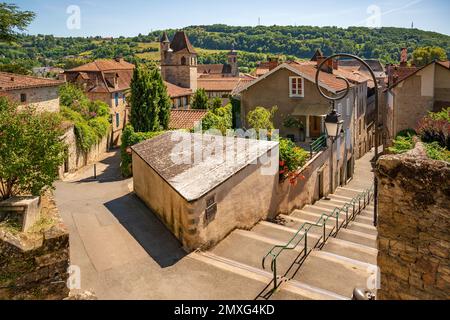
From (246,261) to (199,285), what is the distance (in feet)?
7.18

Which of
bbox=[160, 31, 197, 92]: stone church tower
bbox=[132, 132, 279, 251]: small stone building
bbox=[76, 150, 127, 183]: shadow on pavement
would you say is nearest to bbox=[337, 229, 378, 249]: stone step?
bbox=[132, 132, 279, 251]: small stone building

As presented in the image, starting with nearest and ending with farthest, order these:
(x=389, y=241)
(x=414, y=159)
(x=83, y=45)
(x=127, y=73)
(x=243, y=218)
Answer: (x=414, y=159) → (x=389, y=241) → (x=243, y=218) → (x=127, y=73) → (x=83, y=45)

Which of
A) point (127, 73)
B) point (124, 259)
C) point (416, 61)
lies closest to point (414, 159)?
point (124, 259)

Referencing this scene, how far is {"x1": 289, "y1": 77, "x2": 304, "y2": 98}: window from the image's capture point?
1056 inches

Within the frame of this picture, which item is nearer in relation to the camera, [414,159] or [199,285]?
[414,159]

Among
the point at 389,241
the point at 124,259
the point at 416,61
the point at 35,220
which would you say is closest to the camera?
the point at 389,241

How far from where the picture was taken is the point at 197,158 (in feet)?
47.1

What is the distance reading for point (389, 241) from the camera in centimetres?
684

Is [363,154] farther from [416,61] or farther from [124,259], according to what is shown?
[416,61]

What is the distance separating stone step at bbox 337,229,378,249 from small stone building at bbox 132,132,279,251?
3.05m

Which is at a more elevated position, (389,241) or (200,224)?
(389,241)

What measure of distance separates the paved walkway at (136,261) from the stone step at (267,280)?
0.22 feet

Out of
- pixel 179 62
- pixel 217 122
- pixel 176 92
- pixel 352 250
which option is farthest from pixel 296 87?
pixel 179 62

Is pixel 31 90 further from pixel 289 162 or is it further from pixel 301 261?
pixel 301 261
